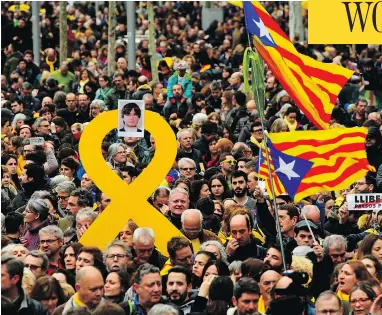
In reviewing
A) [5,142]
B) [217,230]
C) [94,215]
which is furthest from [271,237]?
[5,142]

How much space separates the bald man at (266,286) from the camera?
12.6 metres

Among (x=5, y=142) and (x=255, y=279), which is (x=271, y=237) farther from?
(x=5, y=142)

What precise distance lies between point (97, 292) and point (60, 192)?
507cm

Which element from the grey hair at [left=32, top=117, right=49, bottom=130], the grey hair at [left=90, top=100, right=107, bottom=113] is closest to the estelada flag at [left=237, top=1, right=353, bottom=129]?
the grey hair at [left=32, top=117, right=49, bottom=130]

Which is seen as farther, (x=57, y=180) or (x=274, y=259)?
(x=57, y=180)

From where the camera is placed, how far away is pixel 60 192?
16906 millimetres

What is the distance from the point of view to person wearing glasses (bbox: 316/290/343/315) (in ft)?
38.6

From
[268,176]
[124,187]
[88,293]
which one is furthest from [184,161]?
[88,293]

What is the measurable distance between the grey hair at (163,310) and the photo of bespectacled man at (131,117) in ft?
17.1

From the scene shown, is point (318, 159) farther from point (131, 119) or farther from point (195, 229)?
point (131, 119)

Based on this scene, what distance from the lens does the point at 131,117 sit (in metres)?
16.4

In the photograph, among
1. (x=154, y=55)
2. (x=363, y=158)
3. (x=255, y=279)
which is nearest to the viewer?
(x=255, y=279)

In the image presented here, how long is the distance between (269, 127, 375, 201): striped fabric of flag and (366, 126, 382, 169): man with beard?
4.48 meters

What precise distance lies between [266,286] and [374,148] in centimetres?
710
